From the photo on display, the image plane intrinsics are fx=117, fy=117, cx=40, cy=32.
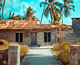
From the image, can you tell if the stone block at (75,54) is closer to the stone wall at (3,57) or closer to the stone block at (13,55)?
the stone block at (13,55)

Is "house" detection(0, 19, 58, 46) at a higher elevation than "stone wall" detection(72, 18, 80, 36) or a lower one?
lower

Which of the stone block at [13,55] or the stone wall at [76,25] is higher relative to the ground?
the stone wall at [76,25]

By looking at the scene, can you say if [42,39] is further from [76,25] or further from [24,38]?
[76,25]

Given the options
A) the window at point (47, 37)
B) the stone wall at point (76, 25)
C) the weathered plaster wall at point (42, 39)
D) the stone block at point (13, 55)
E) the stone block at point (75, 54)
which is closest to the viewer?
the stone block at point (75, 54)

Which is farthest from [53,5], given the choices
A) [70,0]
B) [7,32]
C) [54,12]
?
[7,32]

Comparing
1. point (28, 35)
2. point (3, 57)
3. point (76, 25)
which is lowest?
point (3, 57)

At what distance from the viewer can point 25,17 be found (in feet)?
102

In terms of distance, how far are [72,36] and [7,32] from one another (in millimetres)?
10244

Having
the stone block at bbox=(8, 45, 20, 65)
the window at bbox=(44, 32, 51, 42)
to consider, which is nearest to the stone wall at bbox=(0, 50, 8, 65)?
the stone block at bbox=(8, 45, 20, 65)

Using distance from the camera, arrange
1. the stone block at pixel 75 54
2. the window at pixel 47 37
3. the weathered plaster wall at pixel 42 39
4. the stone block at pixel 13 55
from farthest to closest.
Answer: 1. the window at pixel 47 37
2. the weathered plaster wall at pixel 42 39
3. the stone block at pixel 13 55
4. the stone block at pixel 75 54

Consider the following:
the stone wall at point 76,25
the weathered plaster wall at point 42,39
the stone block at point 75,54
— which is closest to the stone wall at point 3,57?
the stone block at point 75,54

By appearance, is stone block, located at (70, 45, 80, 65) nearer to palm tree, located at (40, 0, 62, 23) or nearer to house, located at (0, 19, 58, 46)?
house, located at (0, 19, 58, 46)

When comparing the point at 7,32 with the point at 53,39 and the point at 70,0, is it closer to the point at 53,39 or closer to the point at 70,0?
the point at 53,39

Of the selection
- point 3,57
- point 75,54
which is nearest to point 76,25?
point 75,54
